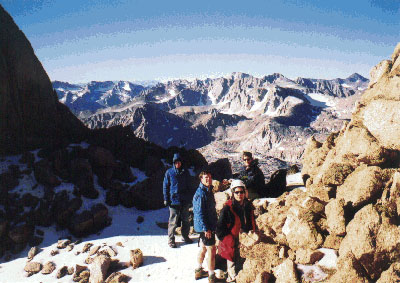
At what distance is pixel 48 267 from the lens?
9492mm

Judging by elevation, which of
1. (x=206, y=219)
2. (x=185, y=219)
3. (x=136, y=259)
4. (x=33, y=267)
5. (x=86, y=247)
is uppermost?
(x=206, y=219)

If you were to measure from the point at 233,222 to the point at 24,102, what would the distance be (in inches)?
672

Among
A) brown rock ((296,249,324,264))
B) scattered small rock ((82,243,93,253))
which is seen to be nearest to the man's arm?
scattered small rock ((82,243,93,253))

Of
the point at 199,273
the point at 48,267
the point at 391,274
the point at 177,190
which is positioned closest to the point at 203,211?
the point at 199,273

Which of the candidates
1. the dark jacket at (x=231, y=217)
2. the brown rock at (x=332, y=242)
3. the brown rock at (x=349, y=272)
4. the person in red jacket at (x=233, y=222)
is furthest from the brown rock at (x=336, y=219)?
the dark jacket at (x=231, y=217)

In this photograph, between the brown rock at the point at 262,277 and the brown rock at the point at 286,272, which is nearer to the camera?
the brown rock at the point at 286,272

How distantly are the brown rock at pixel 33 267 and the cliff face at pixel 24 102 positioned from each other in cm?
835

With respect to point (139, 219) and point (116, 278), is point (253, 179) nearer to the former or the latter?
point (116, 278)

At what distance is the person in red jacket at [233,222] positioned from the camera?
230 inches

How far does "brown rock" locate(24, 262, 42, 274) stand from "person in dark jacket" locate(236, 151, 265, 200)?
8655 millimetres

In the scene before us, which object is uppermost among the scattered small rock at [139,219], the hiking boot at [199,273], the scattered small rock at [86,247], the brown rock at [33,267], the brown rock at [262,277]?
the brown rock at [262,277]

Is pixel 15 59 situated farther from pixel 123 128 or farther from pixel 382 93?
pixel 382 93

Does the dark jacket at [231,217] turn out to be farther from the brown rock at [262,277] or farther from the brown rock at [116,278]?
the brown rock at [116,278]

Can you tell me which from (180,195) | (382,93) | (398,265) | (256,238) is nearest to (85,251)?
(180,195)
